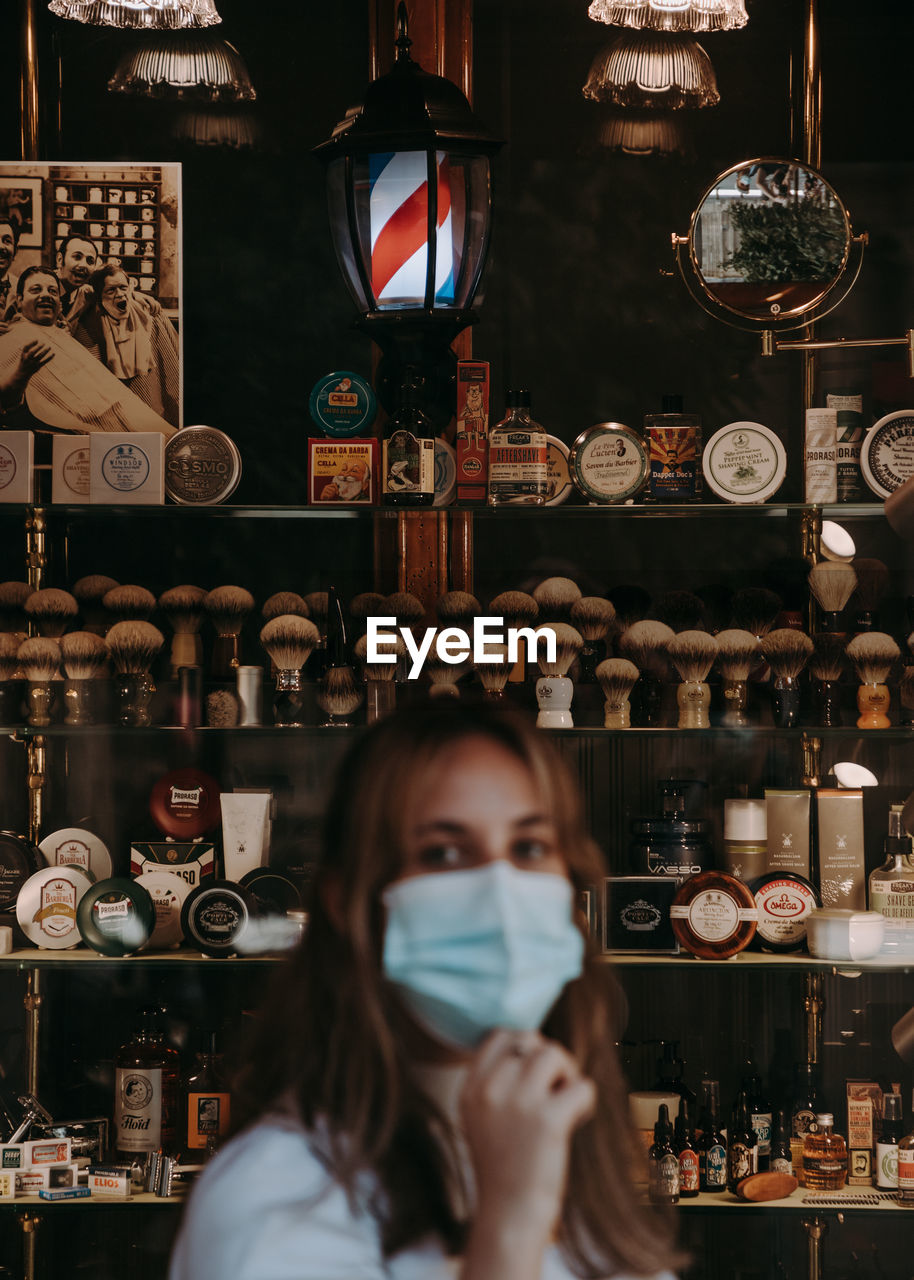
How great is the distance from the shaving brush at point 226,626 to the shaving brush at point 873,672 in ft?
3.80

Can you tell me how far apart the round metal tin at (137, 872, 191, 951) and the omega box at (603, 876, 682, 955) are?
0.79 m

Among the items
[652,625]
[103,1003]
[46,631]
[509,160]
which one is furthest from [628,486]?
[103,1003]

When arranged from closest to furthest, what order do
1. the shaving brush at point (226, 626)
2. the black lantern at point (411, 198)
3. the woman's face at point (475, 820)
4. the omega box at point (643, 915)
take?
the woman's face at point (475, 820) → the black lantern at point (411, 198) → the omega box at point (643, 915) → the shaving brush at point (226, 626)

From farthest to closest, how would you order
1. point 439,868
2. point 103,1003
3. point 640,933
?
point 103,1003
point 640,933
point 439,868

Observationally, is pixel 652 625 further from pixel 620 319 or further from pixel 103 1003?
pixel 103 1003

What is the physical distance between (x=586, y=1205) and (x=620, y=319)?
2146 millimetres

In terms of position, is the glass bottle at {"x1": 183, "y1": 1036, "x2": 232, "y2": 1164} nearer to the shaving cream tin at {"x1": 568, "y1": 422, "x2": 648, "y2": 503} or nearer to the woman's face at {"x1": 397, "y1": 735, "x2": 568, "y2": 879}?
the shaving cream tin at {"x1": 568, "y1": 422, "x2": 648, "y2": 503}

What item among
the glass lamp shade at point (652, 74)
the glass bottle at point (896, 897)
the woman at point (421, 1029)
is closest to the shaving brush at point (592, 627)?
the glass bottle at point (896, 897)

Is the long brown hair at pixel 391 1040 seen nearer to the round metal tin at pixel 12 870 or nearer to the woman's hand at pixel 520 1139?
the woman's hand at pixel 520 1139

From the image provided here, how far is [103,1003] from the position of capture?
2531mm

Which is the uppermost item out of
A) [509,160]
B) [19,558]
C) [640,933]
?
[509,160]

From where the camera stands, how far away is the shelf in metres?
2.31

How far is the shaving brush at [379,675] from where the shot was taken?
239 centimetres

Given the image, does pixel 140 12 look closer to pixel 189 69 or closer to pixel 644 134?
pixel 189 69
